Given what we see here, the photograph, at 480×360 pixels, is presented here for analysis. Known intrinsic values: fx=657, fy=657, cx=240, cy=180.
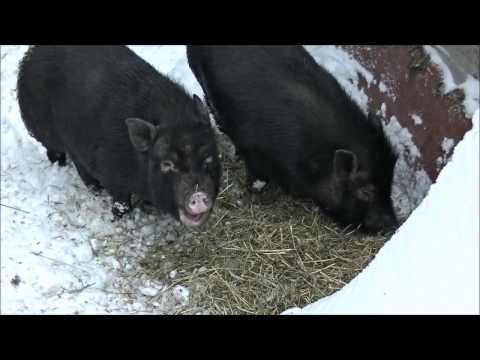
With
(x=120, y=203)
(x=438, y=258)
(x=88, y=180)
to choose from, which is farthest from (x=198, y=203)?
(x=438, y=258)

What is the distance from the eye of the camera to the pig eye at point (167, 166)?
4891 mm

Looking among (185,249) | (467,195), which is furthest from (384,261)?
(185,249)

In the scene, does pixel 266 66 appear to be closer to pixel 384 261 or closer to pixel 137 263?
pixel 137 263

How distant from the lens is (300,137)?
544 centimetres

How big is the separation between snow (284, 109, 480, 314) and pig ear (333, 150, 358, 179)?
1.20m

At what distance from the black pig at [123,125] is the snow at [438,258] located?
157cm

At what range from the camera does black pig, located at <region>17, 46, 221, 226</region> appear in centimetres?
488

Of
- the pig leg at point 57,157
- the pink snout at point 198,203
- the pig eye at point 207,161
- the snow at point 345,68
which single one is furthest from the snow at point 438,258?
the pig leg at point 57,157

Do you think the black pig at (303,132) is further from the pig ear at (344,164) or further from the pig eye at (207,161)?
the pig eye at (207,161)

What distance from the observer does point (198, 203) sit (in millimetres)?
4789

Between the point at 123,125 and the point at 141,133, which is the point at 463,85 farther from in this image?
the point at 123,125

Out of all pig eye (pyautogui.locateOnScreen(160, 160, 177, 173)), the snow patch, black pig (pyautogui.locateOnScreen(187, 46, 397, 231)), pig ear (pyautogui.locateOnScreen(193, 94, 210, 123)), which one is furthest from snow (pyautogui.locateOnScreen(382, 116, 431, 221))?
pig eye (pyautogui.locateOnScreen(160, 160, 177, 173))

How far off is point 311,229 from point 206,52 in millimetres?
1874

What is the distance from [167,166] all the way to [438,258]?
223 cm
